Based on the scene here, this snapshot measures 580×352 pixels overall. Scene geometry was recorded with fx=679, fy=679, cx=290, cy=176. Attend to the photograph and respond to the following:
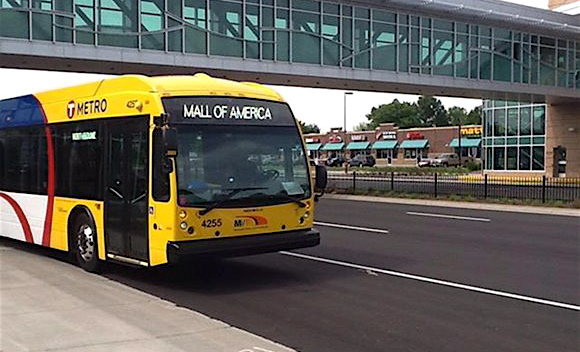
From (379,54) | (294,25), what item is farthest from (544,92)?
(294,25)

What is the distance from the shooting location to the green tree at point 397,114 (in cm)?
16600

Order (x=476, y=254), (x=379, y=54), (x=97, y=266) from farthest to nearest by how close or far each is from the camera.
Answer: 1. (x=379, y=54)
2. (x=476, y=254)
3. (x=97, y=266)

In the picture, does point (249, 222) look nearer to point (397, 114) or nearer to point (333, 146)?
point (333, 146)

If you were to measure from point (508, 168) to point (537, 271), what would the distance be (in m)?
42.5

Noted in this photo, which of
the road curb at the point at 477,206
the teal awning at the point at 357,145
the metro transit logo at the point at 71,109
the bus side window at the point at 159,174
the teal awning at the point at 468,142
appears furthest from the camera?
the teal awning at the point at 357,145

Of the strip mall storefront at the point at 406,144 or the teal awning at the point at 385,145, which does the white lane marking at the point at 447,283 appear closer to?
the strip mall storefront at the point at 406,144

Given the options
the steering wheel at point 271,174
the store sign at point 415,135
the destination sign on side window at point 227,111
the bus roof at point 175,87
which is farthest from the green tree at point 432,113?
the steering wheel at point 271,174

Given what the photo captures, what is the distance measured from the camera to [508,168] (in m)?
51.0

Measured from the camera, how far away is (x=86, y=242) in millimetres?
10656

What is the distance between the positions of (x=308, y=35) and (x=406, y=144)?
71.8 m

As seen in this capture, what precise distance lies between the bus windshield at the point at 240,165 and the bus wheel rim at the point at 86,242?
2406 mm

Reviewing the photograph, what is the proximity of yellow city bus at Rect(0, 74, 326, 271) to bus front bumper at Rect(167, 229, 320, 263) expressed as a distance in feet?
0.05

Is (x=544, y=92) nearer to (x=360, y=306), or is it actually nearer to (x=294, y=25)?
(x=294, y=25)

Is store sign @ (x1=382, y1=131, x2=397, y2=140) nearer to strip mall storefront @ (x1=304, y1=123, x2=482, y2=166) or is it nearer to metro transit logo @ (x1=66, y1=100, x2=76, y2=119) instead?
strip mall storefront @ (x1=304, y1=123, x2=482, y2=166)
